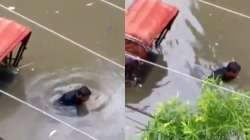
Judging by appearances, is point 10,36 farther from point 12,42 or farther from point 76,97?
point 76,97

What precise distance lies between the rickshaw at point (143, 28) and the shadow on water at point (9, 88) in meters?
0.42

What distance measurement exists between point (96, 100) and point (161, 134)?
903 mm

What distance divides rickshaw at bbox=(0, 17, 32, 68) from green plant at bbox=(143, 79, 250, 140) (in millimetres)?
996

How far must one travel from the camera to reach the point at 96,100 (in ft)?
7.14

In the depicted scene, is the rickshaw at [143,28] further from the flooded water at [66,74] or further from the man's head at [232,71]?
the man's head at [232,71]

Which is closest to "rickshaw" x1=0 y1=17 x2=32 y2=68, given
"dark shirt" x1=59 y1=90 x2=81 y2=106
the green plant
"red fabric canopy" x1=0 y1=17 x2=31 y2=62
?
"red fabric canopy" x1=0 y1=17 x2=31 y2=62

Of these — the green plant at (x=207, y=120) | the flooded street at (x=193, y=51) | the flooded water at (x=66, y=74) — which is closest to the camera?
the green plant at (x=207, y=120)

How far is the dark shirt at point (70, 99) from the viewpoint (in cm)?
214

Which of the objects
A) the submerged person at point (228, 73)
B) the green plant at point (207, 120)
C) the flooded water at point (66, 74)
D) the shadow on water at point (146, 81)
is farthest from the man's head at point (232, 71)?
the green plant at point (207, 120)

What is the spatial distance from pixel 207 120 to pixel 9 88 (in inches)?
44.4

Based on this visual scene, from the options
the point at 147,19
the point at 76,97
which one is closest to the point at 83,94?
the point at 76,97

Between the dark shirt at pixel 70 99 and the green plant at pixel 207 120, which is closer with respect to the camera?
the green plant at pixel 207 120

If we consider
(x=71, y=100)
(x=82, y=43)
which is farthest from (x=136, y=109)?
(x=82, y=43)

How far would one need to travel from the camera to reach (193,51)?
238cm
